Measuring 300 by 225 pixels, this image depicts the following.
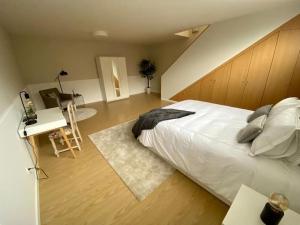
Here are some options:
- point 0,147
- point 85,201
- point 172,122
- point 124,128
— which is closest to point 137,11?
point 172,122

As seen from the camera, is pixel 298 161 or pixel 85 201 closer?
pixel 298 161

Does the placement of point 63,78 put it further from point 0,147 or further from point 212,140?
point 212,140

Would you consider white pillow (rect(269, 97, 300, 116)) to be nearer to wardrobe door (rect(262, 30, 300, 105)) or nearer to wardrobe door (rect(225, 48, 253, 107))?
wardrobe door (rect(262, 30, 300, 105))

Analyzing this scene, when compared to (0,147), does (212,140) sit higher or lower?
lower

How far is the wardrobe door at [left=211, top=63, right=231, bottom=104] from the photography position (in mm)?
3310

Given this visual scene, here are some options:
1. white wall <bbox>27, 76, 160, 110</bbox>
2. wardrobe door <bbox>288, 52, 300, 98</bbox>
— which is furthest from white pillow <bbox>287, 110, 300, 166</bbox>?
white wall <bbox>27, 76, 160, 110</bbox>

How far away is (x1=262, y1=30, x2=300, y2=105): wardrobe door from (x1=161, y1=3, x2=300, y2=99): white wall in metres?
0.32

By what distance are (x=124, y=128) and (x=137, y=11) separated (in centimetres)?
224

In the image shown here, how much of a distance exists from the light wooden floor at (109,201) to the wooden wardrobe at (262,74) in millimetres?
2591

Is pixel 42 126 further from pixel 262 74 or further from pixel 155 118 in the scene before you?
pixel 262 74

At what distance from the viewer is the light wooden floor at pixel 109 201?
1307mm

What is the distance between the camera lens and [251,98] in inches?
120

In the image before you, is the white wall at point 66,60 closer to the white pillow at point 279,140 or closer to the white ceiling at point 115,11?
the white ceiling at point 115,11

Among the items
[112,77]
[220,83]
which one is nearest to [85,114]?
[112,77]
